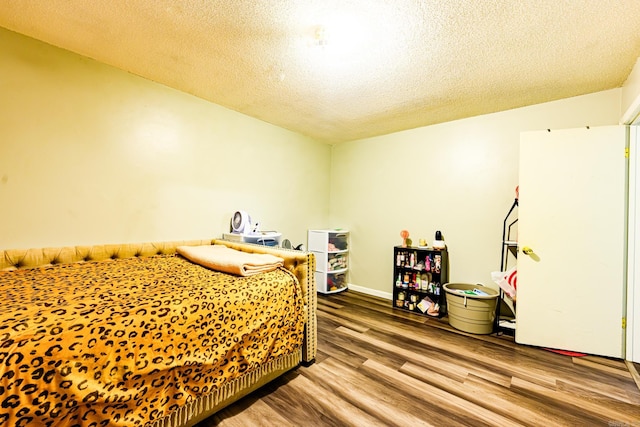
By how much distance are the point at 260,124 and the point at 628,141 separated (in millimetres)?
3328

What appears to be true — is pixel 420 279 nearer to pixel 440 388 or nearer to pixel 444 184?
pixel 444 184

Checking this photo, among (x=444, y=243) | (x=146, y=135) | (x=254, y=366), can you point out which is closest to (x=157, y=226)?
(x=146, y=135)

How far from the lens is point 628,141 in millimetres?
1999

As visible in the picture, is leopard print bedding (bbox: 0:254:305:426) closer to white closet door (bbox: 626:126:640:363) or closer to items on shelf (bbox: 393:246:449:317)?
items on shelf (bbox: 393:246:449:317)

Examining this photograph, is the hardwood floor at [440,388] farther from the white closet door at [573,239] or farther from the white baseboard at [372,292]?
the white baseboard at [372,292]

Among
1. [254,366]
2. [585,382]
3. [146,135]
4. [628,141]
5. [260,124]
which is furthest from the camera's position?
[260,124]

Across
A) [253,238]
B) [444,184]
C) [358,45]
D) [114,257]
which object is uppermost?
[358,45]

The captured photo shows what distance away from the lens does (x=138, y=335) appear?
1.07 meters

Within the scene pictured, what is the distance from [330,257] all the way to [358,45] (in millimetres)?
2589

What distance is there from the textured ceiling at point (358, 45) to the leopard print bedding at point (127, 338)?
5.04 ft

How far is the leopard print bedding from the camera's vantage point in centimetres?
87

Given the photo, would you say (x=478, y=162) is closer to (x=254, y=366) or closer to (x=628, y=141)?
(x=628, y=141)

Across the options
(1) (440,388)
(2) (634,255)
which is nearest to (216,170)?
(1) (440,388)

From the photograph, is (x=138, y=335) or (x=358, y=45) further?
(x=358, y=45)
